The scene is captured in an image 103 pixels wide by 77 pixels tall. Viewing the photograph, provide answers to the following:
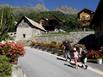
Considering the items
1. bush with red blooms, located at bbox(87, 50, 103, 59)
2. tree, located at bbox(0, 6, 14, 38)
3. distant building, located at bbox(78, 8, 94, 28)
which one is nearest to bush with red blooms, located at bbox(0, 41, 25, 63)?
tree, located at bbox(0, 6, 14, 38)

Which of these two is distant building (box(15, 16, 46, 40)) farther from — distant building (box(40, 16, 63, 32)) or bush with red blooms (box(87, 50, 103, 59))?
bush with red blooms (box(87, 50, 103, 59))

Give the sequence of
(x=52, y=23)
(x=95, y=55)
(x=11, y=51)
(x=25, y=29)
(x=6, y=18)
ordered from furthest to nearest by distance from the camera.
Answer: (x=52, y=23)
(x=25, y=29)
(x=6, y=18)
(x=95, y=55)
(x=11, y=51)

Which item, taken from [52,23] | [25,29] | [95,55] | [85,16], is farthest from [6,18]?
[85,16]

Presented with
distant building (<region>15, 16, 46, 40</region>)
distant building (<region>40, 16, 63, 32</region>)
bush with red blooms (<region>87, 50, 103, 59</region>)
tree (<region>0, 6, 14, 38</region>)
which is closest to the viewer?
bush with red blooms (<region>87, 50, 103, 59</region>)

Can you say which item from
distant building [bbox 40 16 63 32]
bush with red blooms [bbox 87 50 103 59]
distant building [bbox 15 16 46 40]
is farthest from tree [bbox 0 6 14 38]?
distant building [bbox 40 16 63 32]

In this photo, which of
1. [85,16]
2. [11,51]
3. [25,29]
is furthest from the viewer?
[85,16]

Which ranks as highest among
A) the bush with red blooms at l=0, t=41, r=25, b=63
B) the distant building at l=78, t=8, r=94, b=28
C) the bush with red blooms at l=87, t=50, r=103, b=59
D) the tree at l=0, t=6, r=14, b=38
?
the distant building at l=78, t=8, r=94, b=28

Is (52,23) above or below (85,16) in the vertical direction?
below

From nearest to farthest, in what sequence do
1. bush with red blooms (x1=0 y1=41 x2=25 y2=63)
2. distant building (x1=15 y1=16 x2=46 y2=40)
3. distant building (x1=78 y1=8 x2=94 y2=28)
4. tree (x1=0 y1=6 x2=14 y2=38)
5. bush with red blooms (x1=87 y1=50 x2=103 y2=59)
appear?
bush with red blooms (x1=0 y1=41 x2=25 y2=63), bush with red blooms (x1=87 y1=50 x2=103 y2=59), tree (x1=0 y1=6 x2=14 y2=38), distant building (x1=15 y1=16 x2=46 y2=40), distant building (x1=78 y1=8 x2=94 y2=28)

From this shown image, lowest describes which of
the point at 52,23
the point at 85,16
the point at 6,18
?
the point at 6,18

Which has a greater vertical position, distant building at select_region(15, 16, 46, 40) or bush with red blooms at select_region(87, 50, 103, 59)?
distant building at select_region(15, 16, 46, 40)

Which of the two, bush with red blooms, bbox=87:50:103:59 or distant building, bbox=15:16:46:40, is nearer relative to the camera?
bush with red blooms, bbox=87:50:103:59

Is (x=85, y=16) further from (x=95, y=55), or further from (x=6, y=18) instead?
(x=95, y=55)

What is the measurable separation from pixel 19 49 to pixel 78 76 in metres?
4.64
